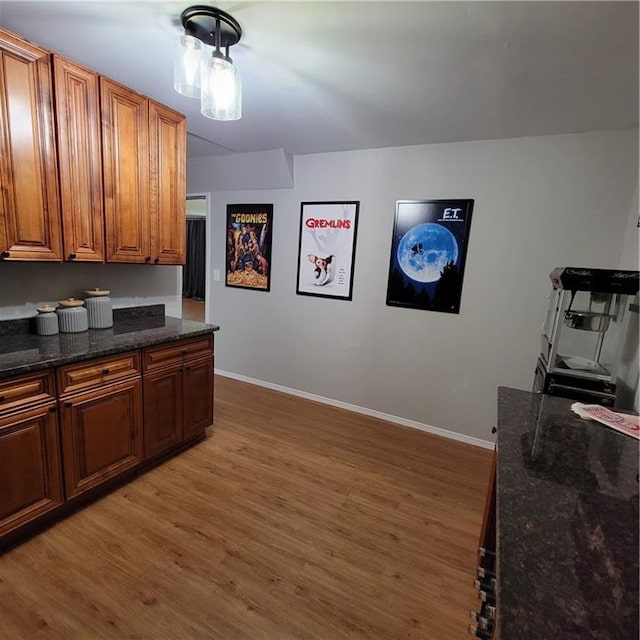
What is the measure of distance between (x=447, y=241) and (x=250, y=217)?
6.73 feet

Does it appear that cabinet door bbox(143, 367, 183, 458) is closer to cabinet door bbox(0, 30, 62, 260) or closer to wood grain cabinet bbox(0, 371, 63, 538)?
wood grain cabinet bbox(0, 371, 63, 538)

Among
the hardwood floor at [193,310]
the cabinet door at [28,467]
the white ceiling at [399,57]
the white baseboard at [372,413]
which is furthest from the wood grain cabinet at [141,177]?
the hardwood floor at [193,310]

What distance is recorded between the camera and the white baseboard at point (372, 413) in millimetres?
2926

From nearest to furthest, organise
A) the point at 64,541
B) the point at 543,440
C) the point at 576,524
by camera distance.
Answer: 1. the point at 576,524
2. the point at 543,440
3. the point at 64,541

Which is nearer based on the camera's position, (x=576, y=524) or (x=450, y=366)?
(x=576, y=524)

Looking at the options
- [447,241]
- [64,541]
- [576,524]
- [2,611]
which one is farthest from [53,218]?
[447,241]

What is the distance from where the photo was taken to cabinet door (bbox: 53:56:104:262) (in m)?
1.76

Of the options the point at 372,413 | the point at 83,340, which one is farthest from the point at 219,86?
the point at 372,413

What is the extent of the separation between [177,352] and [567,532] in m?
2.13

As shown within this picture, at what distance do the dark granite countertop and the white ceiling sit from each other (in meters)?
1.54

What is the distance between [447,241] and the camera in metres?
2.80

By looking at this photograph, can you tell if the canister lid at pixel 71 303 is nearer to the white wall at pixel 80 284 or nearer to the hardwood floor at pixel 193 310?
A: the white wall at pixel 80 284

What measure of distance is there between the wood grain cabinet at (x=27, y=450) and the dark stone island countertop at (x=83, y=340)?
8 cm

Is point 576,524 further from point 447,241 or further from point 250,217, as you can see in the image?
point 250,217
